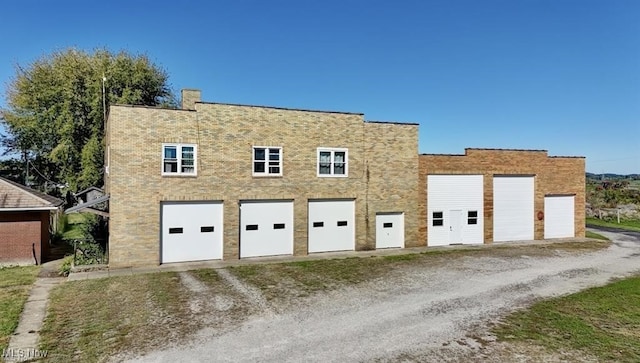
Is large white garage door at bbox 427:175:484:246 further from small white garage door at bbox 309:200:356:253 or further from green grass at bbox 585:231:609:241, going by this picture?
green grass at bbox 585:231:609:241

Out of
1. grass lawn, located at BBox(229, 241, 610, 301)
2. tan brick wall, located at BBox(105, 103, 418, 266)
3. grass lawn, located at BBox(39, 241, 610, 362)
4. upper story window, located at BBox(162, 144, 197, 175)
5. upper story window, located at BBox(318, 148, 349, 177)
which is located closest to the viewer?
grass lawn, located at BBox(39, 241, 610, 362)

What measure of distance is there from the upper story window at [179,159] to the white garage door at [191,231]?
1.46 meters

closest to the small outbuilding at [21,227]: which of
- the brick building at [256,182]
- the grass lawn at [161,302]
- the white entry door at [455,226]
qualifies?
the brick building at [256,182]

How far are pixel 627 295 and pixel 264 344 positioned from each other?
11497mm

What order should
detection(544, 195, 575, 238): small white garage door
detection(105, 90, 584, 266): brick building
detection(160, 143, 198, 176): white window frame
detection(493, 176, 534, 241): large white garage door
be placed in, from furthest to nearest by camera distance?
1. detection(544, 195, 575, 238): small white garage door
2. detection(493, 176, 534, 241): large white garage door
3. detection(160, 143, 198, 176): white window frame
4. detection(105, 90, 584, 266): brick building

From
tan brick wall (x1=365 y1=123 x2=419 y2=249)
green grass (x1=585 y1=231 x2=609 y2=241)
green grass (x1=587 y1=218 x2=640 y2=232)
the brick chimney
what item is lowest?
green grass (x1=585 y1=231 x2=609 y2=241)

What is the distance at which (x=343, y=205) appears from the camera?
20.2 m

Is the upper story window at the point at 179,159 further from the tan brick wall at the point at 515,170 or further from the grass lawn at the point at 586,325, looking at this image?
the grass lawn at the point at 586,325

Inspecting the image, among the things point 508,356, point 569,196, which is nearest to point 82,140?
point 508,356

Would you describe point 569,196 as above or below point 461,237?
above

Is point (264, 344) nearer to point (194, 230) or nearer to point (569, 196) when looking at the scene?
point (194, 230)

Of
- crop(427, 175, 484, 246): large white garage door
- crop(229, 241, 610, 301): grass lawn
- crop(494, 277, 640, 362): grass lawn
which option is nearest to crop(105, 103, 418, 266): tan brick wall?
crop(427, 175, 484, 246): large white garage door

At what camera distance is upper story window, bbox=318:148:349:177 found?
19703mm

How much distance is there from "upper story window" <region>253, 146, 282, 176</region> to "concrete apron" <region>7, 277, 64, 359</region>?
9.02m
